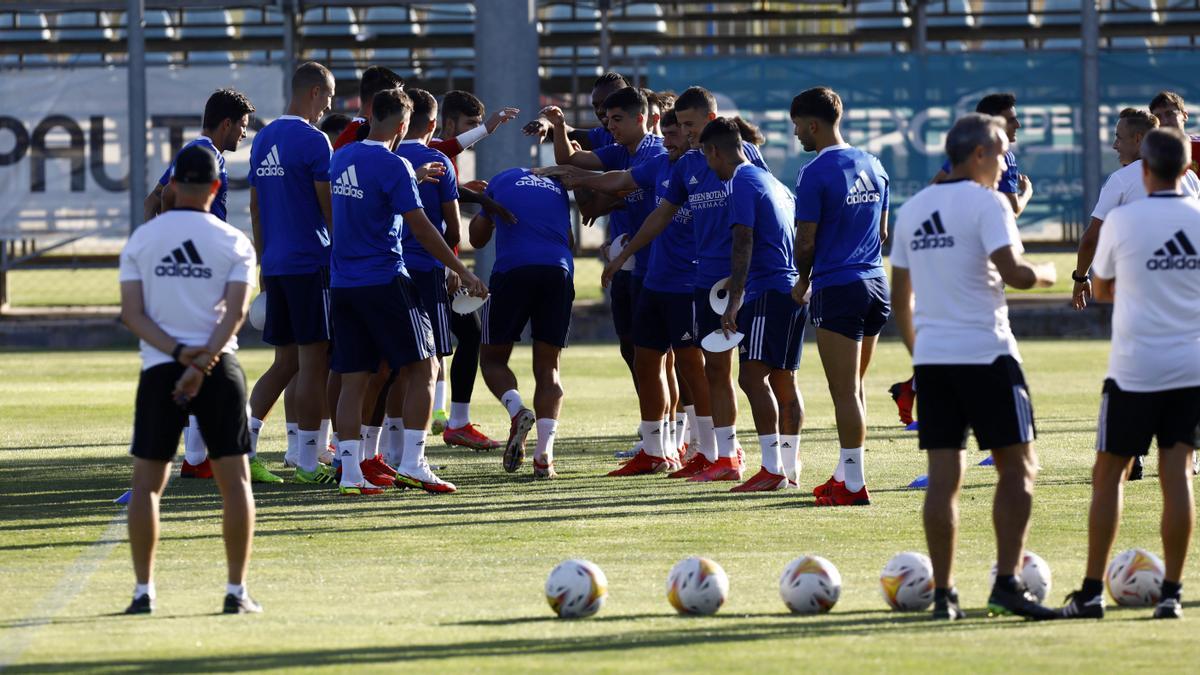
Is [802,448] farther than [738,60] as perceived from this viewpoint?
No

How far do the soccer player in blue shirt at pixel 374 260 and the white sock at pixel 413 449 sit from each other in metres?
0.30

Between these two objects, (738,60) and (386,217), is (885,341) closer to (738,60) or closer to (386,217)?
(738,60)

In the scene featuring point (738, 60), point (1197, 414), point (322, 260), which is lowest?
point (1197, 414)

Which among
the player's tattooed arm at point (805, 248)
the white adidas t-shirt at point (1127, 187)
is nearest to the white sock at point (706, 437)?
the player's tattooed arm at point (805, 248)

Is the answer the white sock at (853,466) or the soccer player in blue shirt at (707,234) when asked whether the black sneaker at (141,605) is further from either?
the soccer player in blue shirt at (707,234)

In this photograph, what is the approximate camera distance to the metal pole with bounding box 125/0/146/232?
2320 cm

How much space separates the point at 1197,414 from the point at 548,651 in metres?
2.62

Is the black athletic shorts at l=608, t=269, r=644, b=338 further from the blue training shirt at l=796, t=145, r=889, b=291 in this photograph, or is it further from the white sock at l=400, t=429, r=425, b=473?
the blue training shirt at l=796, t=145, r=889, b=291

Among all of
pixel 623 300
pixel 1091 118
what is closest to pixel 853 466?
pixel 623 300

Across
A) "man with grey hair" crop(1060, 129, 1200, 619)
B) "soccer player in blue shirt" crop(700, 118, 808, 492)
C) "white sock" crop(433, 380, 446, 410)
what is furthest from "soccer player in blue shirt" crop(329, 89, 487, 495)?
"man with grey hair" crop(1060, 129, 1200, 619)

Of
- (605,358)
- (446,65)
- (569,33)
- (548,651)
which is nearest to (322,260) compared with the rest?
A: (548,651)

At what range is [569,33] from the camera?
2962cm

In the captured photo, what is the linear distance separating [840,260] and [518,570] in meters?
2.91

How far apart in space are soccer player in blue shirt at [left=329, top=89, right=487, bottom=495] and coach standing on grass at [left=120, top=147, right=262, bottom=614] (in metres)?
3.39
